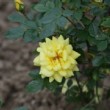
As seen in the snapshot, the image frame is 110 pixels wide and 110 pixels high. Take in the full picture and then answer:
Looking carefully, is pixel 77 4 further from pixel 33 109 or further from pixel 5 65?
pixel 5 65

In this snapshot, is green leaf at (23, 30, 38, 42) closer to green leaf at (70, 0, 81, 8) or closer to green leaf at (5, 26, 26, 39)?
green leaf at (5, 26, 26, 39)

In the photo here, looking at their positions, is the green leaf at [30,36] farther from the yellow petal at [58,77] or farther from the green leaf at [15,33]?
the yellow petal at [58,77]

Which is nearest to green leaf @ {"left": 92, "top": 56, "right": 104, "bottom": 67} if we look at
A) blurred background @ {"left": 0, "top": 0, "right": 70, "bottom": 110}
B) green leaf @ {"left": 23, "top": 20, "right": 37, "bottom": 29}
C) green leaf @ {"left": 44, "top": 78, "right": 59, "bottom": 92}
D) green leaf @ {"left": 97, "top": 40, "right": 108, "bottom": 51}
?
green leaf @ {"left": 97, "top": 40, "right": 108, "bottom": 51}

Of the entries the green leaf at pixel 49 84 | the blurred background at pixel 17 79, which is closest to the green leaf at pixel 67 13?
the green leaf at pixel 49 84

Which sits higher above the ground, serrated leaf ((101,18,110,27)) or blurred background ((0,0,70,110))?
serrated leaf ((101,18,110,27))

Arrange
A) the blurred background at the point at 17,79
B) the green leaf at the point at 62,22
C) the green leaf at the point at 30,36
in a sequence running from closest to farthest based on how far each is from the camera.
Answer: the green leaf at the point at 62,22, the green leaf at the point at 30,36, the blurred background at the point at 17,79

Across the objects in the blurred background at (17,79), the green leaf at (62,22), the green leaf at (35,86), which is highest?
the green leaf at (62,22)
